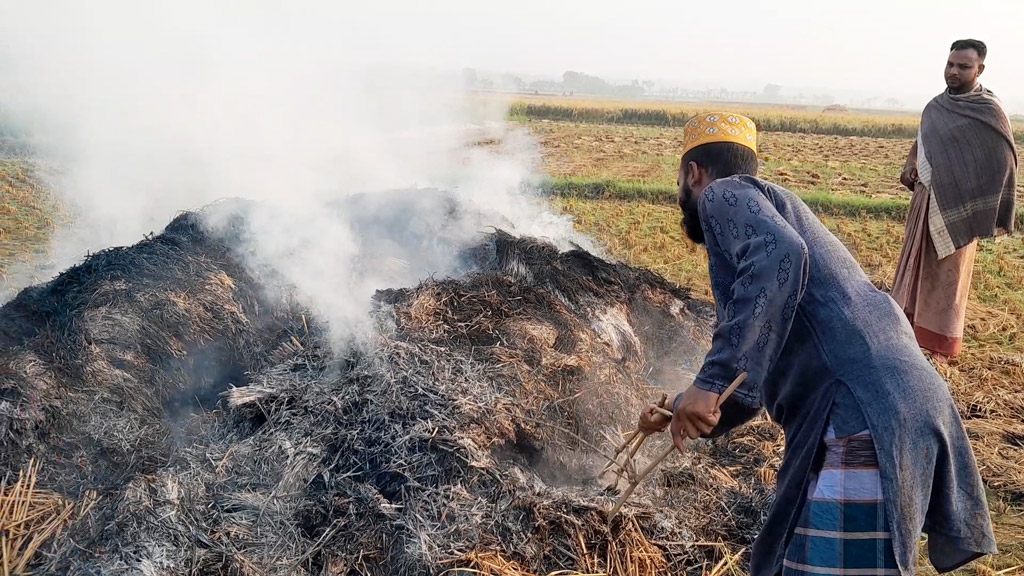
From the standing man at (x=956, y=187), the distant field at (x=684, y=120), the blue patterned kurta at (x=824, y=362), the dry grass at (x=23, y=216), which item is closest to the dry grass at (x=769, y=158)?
Result: the distant field at (x=684, y=120)

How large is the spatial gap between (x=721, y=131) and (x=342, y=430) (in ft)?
7.55

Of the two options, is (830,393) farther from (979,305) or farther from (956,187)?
(979,305)

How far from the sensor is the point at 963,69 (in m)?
4.86

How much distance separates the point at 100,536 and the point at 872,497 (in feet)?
9.83

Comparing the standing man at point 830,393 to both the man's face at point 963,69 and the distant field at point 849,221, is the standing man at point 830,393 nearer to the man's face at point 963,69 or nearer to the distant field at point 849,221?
the distant field at point 849,221

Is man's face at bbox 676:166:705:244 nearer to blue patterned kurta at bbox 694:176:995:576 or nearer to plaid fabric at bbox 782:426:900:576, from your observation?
blue patterned kurta at bbox 694:176:995:576

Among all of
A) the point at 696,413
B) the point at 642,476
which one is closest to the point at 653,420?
the point at 642,476

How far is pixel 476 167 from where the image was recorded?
9062 mm

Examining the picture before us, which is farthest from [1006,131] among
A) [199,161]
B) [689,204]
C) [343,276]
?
[199,161]

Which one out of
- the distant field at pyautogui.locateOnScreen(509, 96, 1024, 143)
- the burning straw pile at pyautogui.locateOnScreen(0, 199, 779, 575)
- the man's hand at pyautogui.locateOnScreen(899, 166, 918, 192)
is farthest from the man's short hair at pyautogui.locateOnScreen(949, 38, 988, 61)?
the distant field at pyautogui.locateOnScreen(509, 96, 1024, 143)

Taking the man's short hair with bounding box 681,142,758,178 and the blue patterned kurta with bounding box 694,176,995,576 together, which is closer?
the blue patterned kurta with bounding box 694,176,995,576

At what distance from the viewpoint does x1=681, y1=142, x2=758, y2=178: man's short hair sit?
2.01 metres

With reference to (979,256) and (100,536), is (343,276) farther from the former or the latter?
(979,256)

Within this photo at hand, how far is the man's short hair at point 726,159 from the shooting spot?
201 centimetres
